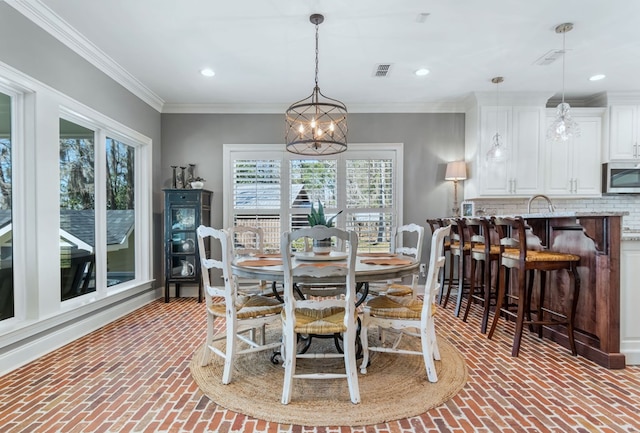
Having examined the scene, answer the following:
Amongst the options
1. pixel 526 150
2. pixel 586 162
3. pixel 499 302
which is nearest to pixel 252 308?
pixel 499 302

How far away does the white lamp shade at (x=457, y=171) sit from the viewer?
4523 mm

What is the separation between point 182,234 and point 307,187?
1.77 metres

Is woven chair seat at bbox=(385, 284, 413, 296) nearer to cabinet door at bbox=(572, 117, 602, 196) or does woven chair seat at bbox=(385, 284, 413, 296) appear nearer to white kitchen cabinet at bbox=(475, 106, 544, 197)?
white kitchen cabinet at bbox=(475, 106, 544, 197)

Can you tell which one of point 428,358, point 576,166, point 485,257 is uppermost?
point 576,166

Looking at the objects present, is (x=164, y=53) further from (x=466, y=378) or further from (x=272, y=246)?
(x=466, y=378)

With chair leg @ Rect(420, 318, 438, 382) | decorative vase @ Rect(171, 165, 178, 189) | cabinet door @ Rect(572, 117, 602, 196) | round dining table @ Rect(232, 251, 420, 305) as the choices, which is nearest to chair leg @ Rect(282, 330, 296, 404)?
round dining table @ Rect(232, 251, 420, 305)

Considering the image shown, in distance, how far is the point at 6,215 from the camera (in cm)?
251

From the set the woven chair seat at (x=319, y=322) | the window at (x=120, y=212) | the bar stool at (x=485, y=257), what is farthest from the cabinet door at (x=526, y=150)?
the window at (x=120, y=212)

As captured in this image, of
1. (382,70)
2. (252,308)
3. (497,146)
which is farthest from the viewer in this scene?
(497,146)

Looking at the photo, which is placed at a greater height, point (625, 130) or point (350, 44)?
point (350, 44)

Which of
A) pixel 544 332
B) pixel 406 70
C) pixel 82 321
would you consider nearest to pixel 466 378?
pixel 544 332

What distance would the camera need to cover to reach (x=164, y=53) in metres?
3.26

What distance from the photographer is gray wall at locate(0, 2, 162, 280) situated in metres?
2.38

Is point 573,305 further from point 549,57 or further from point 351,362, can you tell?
point 549,57
